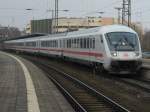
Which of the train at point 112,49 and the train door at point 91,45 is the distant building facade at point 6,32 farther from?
the train door at point 91,45

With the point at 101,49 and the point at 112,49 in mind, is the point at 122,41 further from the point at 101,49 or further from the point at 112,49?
the point at 101,49

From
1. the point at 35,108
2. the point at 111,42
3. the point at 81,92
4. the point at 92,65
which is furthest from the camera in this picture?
the point at 92,65

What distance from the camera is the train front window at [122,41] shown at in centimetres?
2466

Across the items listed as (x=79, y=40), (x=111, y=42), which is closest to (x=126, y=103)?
(x=111, y=42)

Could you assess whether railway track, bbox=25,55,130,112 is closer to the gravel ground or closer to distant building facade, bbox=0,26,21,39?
the gravel ground

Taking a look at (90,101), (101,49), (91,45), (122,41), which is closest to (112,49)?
(122,41)

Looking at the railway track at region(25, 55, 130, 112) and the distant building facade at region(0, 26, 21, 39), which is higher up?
the distant building facade at region(0, 26, 21, 39)

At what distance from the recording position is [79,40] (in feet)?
108

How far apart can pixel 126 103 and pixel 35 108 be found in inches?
133

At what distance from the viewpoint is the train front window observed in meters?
24.7

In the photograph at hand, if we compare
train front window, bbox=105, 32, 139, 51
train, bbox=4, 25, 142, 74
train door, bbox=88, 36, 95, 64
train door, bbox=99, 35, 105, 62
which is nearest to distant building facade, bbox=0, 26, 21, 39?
train, bbox=4, 25, 142, 74

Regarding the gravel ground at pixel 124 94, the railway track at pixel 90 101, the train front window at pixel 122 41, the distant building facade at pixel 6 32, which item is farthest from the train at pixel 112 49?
the distant building facade at pixel 6 32

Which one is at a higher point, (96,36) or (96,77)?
(96,36)

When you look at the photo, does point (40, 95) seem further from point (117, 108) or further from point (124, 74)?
point (124, 74)
